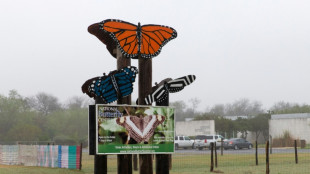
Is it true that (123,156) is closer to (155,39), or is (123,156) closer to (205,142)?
(155,39)

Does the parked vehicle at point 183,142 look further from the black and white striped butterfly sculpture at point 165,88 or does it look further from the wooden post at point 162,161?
the black and white striped butterfly sculpture at point 165,88

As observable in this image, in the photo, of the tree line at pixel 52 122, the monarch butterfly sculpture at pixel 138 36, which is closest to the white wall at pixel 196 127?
the tree line at pixel 52 122

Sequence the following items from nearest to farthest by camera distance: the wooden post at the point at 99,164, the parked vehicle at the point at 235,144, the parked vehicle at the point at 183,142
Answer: the wooden post at the point at 99,164
the parked vehicle at the point at 235,144
the parked vehicle at the point at 183,142

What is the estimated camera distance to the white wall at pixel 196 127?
7312cm

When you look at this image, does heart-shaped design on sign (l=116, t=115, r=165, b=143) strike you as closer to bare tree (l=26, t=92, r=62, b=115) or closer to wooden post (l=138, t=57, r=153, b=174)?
wooden post (l=138, t=57, r=153, b=174)

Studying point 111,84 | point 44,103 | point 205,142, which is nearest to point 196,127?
point 205,142

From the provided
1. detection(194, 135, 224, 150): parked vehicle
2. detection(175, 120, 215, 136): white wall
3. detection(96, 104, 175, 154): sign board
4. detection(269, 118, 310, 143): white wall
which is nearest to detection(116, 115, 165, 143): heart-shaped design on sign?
detection(96, 104, 175, 154): sign board

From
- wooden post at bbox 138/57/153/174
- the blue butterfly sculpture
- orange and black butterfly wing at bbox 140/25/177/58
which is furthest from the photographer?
wooden post at bbox 138/57/153/174

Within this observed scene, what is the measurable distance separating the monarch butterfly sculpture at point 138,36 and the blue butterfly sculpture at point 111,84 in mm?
414

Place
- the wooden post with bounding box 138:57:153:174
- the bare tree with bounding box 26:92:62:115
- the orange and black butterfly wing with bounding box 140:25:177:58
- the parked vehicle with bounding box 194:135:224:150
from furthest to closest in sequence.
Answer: the bare tree with bounding box 26:92:62:115 → the parked vehicle with bounding box 194:135:224:150 → the wooden post with bounding box 138:57:153:174 → the orange and black butterfly wing with bounding box 140:25:177:58

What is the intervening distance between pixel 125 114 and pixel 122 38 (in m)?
1.49

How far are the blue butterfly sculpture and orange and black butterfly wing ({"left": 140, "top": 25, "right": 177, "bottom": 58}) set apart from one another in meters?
0.54

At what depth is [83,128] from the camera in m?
89.9

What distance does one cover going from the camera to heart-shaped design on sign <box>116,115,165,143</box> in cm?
1025
